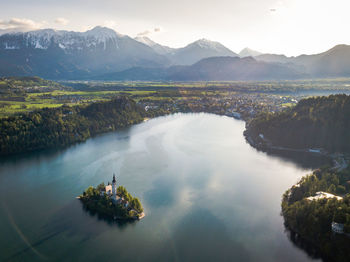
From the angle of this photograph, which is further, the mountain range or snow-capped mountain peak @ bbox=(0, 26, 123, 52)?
snow-capped mountain peak @ bbox=(0, 26, 123, 52)

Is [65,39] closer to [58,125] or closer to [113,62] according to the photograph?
[113,62]

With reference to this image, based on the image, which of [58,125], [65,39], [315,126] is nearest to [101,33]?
[65,39]

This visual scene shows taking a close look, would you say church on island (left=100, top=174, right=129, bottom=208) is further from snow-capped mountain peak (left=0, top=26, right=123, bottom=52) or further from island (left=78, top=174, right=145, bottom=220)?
snow-capped mountain peak (left=0, top=26, right=123, bottom=52)

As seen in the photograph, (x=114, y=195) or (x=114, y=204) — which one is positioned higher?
(x=114, y=195)

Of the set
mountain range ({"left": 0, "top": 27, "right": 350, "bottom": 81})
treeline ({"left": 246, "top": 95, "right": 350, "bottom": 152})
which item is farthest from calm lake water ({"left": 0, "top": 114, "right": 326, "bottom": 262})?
mountain range ({"left": 0, "top": 27, "right": 350, "bottom": 81})

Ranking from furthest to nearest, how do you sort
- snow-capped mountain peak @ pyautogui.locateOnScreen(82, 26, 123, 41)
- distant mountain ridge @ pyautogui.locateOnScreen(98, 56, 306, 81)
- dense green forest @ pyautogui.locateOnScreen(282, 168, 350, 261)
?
snow-capped mountain peak @ pyautogui.locateOnScreen(82, 26, 123, 41), distant mountain ridge @ pyautogui.locateOnScreen(98, 56, 306, 81), dense green forest @ pyautogui.locateOnScreen(282, 168, 350, 261)

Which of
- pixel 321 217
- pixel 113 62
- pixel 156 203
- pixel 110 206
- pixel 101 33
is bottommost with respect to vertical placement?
pixel 156 203
